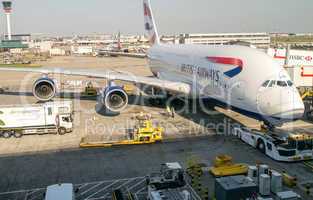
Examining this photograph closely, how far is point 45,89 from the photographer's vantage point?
2683cm

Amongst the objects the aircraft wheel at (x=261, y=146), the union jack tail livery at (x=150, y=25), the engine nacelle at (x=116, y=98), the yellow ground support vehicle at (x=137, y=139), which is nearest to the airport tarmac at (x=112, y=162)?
the aircraft wheel at (x=261, y=146)

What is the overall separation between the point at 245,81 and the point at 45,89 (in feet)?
51.8

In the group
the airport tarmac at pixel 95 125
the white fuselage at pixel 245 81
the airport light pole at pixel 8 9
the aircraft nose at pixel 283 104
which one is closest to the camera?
the aircraft nose at pixel 283 104

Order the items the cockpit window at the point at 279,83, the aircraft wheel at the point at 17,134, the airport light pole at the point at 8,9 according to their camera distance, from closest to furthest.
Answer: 1. the cockpit window at the point at 279,83
2. the aircraft wheel at the point at 17,134
3. the airport light pole at the point at 8,9

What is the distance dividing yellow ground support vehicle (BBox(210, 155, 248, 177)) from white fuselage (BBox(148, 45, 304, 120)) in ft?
11.4

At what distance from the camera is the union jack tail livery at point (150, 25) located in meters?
39.0

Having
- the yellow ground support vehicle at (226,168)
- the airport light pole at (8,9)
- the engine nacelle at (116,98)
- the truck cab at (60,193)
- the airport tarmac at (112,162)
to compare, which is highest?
the airport light pole at (8,9)

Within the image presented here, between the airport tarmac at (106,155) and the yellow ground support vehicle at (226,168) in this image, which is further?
the airport tarmac at (106,155)

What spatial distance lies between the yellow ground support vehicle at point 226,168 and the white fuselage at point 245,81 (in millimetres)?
3473

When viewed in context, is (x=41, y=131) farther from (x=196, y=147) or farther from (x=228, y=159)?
(x=228, y=159)

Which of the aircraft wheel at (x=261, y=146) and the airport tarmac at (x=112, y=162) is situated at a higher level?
the aircraft wheel at (x=261, y=146)

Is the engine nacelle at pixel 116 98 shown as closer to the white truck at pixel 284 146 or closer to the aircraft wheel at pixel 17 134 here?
the aircraft wheel at pixel 17 134

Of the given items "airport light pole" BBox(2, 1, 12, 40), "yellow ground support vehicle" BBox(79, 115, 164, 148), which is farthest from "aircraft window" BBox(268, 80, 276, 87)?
"airport light pole" BBox(2, 1, 12, 40)

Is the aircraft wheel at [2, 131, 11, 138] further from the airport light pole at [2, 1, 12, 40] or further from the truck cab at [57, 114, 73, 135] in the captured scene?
the airport light pole at [2, 1, 12, 40]
